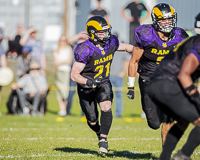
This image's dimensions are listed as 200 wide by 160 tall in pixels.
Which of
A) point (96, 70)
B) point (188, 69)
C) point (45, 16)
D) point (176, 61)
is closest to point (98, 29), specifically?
point (96, 70)

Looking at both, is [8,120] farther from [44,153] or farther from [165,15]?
[165,15]

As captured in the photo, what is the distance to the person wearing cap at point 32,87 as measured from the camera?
11.6 metres

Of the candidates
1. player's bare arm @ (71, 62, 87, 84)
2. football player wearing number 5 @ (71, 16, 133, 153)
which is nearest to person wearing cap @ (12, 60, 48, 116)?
football player wearing number 5 @ (71, 16, 133, 153)

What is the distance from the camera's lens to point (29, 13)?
2667 centimetres

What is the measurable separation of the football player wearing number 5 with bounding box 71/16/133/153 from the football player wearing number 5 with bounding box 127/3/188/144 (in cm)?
36

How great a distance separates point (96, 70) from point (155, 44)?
2.83 ft

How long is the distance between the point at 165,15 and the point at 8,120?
608 centimetres

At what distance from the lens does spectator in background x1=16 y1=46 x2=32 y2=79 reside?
1204 cm

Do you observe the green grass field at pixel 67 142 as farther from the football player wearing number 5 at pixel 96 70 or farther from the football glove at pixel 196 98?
the football glove at pixel 196 98

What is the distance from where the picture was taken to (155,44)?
17.6ft

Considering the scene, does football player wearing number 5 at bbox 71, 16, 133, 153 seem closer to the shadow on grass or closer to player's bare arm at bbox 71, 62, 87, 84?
player's bare arm at bbox 71, 62, 87, 84

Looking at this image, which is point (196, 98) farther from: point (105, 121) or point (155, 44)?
point (105, 121)

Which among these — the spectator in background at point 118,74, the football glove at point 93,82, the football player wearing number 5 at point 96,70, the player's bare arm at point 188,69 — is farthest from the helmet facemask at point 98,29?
the spectator in background at point 118,74

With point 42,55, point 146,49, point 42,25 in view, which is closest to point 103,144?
point 146,49
